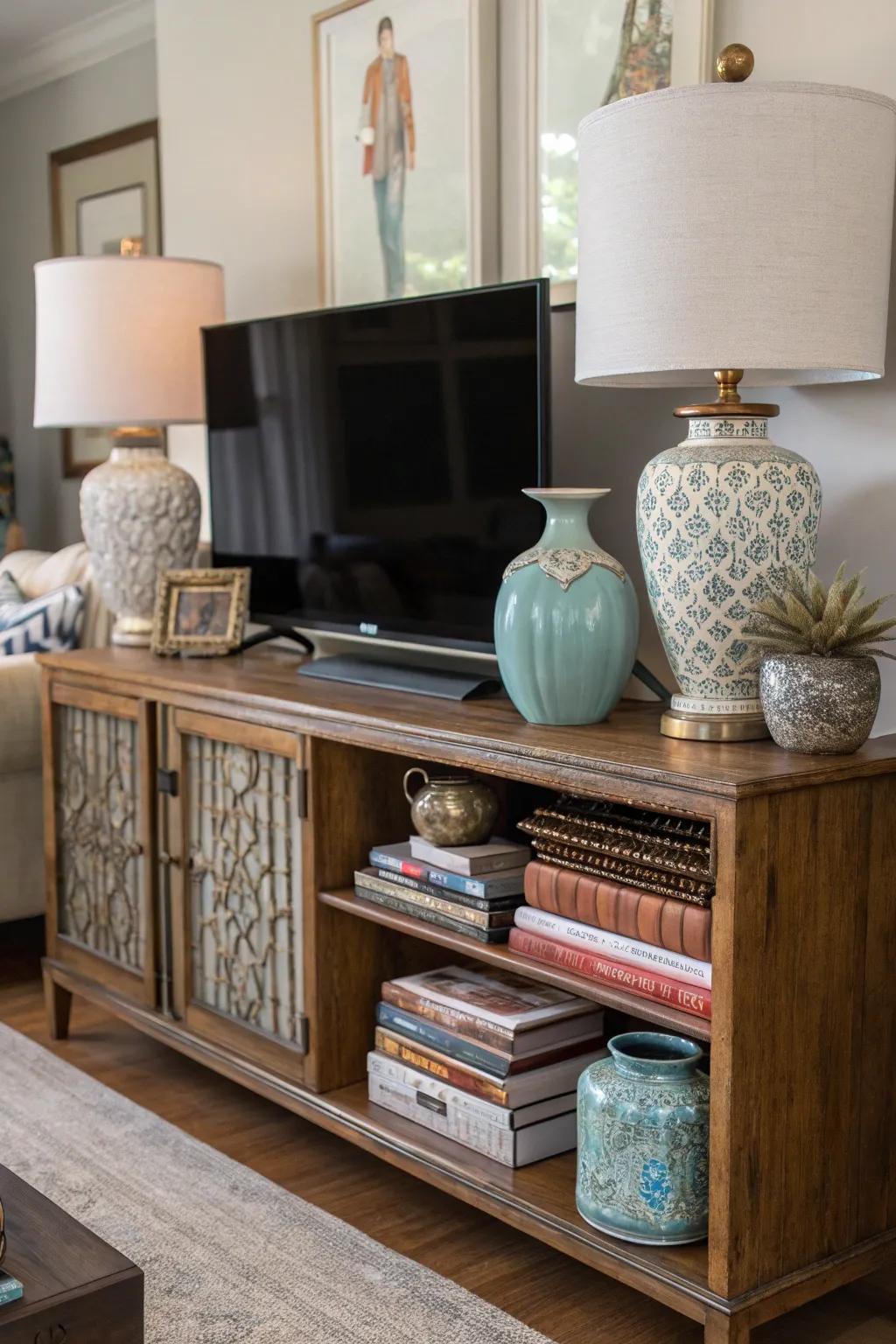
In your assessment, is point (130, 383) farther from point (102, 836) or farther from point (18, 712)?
point (102, 836)

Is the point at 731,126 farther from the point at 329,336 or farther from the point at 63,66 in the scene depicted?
the point at 63,66

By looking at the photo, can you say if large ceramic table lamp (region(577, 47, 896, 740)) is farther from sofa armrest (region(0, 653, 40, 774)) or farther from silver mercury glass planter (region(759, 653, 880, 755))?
sofa armrest (region(0, 653, 40, 774))

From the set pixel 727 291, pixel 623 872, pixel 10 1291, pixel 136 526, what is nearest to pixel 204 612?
pixel 136 526

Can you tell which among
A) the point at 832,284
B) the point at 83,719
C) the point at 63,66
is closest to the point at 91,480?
the point at 83,719

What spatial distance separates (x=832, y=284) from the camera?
1683 mm

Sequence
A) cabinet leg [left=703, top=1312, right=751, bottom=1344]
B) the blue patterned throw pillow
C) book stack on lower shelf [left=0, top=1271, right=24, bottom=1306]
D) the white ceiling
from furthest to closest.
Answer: the white ceiling, the blue patterned throw pillow, cabinet leg [left=703, top=1312, right=751, bottom=1344], book stack on lower shelf [left=0, top=1271, right=24, bottom=1306]

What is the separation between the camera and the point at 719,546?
176 cm

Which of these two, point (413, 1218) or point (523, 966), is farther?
point (413, 1218)

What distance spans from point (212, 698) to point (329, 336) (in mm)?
669

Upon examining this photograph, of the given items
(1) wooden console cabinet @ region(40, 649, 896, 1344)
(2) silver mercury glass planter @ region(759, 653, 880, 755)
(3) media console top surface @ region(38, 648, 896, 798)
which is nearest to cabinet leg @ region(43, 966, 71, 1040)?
(1) wooden console cabinet @ region(40, 649, 896, 1344)

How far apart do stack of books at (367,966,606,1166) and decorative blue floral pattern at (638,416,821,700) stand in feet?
1.87

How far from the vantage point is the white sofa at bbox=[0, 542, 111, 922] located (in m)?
3.18

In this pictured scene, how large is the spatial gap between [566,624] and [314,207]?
146 cm

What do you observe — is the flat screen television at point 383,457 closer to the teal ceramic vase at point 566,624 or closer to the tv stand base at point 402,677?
the tv stand base at point 402,677
